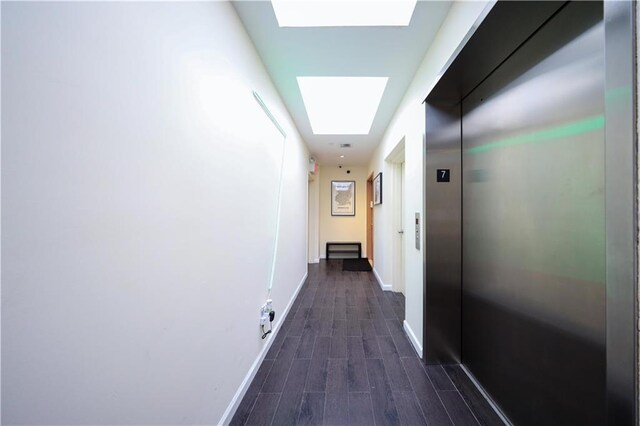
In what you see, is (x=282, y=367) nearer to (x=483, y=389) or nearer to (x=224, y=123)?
(x=483, y=389)

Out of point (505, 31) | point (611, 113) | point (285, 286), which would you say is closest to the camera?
point (611, 113)

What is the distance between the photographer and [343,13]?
1368 mm

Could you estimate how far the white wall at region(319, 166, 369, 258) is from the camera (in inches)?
214

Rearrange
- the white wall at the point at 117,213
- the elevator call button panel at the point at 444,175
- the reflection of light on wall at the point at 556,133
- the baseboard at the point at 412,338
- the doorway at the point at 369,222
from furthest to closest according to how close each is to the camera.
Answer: the doorway at the point at 369,222
the baseboard at the point at 412,338
the elevator call button panel at the point at 444,175
the reflection of light on wall at the point at 556,133
the white wall at the point at 117,213

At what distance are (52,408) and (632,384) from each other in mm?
1553

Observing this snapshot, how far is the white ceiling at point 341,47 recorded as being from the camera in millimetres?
1354

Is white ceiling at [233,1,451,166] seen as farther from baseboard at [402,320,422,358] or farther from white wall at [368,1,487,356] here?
baseboard at [402,320,422,358]

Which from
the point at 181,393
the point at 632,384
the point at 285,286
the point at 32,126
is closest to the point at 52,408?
the point at 181,393

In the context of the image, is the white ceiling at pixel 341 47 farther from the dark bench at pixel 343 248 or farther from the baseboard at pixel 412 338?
the dark bench at pixel 343 248

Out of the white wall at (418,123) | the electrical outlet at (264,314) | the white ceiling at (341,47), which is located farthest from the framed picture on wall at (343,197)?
the electrical outlet at (264,314)

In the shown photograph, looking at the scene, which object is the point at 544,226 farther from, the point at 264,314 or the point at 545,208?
the point at 264,314

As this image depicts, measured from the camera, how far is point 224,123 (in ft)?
4.02

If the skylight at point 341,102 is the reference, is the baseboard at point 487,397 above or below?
below

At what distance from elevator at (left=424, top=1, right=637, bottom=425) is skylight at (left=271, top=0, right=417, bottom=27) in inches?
20.6
